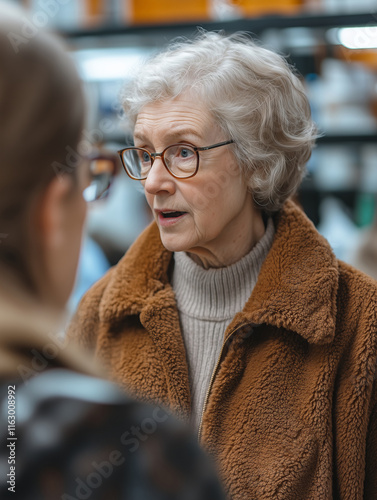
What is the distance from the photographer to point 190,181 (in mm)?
1455

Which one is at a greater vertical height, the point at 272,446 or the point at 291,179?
the point at 291,179

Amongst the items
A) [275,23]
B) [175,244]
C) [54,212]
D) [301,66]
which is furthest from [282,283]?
[301,66]

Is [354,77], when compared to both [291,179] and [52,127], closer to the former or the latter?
[291,179]

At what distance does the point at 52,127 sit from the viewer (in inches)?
27.7

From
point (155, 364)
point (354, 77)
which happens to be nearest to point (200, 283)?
point (155, 364)

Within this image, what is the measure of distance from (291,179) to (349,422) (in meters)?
0.62

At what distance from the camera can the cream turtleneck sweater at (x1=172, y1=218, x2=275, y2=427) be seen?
1510mm

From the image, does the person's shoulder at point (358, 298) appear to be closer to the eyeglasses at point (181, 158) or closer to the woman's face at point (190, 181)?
the woman's face at point (190, 181)

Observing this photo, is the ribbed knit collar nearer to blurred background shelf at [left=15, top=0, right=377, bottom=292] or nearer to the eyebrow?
the eyebrow

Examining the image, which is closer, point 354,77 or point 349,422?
point 349,422

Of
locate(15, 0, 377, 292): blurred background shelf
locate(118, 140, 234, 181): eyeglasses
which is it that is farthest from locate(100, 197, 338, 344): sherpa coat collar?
locate(15, 0, 377, 292): blurred background shelf

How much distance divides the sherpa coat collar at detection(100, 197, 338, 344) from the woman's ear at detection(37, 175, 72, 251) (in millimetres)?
Result: 738

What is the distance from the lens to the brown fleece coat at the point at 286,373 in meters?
1.35

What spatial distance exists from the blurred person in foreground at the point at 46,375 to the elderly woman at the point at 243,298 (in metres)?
0.68
